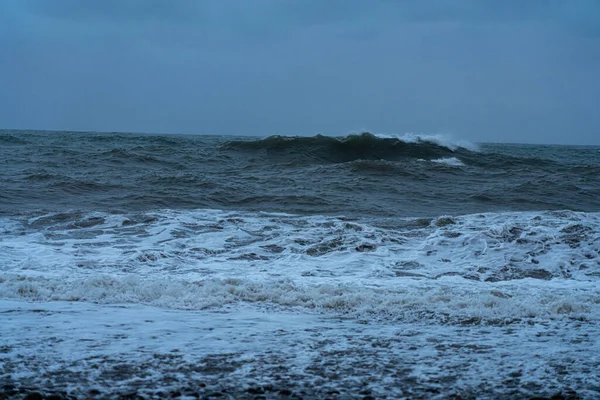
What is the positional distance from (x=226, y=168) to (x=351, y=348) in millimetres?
14629

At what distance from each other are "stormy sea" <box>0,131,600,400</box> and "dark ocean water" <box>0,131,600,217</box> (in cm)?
13

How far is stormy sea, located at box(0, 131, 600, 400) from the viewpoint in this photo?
295 centimetres

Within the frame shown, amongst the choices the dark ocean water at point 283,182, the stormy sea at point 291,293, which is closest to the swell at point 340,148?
the dark ocean water at point 283,182

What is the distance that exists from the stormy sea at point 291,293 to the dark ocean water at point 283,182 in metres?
0.13

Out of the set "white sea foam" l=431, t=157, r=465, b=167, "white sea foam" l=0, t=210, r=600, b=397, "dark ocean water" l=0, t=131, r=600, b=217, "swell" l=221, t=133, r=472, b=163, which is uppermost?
"swell" l=221, t=133, r=472, b=163

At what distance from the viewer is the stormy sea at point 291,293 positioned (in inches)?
116

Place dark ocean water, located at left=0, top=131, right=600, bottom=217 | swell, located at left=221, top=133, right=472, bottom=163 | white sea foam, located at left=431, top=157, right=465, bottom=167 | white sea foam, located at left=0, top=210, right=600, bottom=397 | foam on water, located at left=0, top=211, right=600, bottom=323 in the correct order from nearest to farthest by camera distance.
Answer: white sea foam, located at left=0, top=210, right=600, bottom=397
foam on water, located at left=0, top=211, right=600, bottom=323
dark ocean water, located at left=0, top=131, right=600, bottom=217
white sea foam, located at left=431, top=157, right=465, bottom=167
swell, located at left=221, top=133, right=472, bottom=163

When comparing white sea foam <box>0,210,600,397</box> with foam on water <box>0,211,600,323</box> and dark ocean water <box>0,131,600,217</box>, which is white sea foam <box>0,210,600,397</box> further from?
dark ocean water <box>0,131,600,217</box>

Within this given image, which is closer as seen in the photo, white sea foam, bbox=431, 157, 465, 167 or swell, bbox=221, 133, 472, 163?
white sea foam, bbox=431, 157, 465, 167

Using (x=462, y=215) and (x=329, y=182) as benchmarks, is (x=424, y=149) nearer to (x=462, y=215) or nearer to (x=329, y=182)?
(x=329, y=182)

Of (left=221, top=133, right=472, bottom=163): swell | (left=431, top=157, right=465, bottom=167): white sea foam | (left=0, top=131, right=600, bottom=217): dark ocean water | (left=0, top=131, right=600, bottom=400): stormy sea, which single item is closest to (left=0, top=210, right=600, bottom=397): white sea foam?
(left=0, top=131, right=600, bottom=400): stormy sea

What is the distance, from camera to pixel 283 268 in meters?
6.06

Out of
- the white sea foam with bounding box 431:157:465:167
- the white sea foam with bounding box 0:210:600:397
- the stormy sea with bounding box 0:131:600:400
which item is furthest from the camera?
the white sea foam with bounding box 431:157:465:167

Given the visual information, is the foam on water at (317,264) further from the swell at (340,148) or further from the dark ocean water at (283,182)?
the swell at (340,148)
